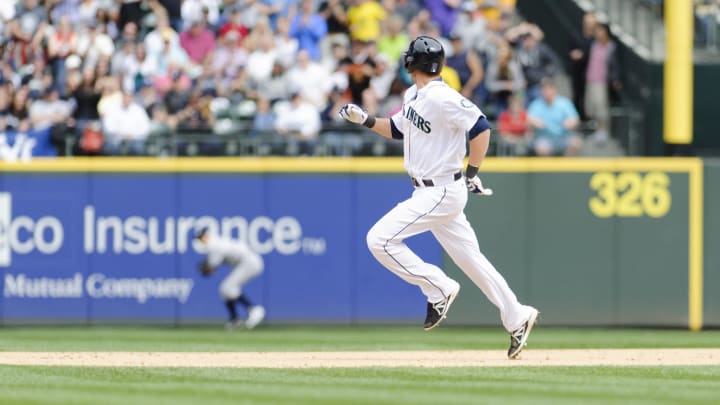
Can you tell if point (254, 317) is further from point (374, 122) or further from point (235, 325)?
point (374, 122)

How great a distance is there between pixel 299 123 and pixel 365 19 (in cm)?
216

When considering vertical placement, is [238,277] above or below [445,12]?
below

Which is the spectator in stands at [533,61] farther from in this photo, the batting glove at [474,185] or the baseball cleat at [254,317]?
the batting glove at [474,185]

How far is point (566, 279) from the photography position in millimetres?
15656

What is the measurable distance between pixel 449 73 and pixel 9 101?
4830 mm

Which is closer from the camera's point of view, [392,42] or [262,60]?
[262,60]

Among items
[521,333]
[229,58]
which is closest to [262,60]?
[229,58]

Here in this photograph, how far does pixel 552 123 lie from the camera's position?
16.4 metres

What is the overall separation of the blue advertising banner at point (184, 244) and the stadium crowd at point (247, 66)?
571mm

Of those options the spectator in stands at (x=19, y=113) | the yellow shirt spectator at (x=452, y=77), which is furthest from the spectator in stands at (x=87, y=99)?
the yellow shirt spectator at (x=452, y=77)

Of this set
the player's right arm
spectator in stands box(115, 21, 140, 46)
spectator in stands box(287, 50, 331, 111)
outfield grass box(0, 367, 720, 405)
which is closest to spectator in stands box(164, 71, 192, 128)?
spectator in stands box(115, 21, 140, 46)

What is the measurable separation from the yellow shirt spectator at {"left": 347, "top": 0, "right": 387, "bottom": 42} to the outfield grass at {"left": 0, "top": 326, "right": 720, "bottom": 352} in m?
3.82

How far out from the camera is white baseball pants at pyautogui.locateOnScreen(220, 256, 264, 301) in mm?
15492

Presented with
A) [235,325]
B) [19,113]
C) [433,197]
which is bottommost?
[235,325]
